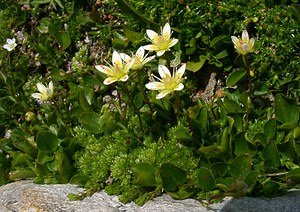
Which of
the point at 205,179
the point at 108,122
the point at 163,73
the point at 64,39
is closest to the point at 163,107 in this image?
the point at 108,122

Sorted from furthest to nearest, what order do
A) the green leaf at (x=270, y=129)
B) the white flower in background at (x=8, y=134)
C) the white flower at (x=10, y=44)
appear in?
the white flower at (x=10, y=44) → the white flower in background at (x=8, y=134) → the green leaf at (x=270, y=129)

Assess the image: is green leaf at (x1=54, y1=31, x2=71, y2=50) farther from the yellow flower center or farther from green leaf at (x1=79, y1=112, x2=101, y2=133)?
the yellow flower center

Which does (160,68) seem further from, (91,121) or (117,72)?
(91,121)

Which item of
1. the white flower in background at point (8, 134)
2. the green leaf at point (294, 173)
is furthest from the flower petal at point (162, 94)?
the white flower in background at point (8, 134)

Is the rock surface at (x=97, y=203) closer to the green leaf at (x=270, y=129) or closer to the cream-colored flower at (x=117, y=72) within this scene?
the green leaf at (x=270, y=129)

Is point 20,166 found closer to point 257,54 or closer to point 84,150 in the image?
point 84,150
